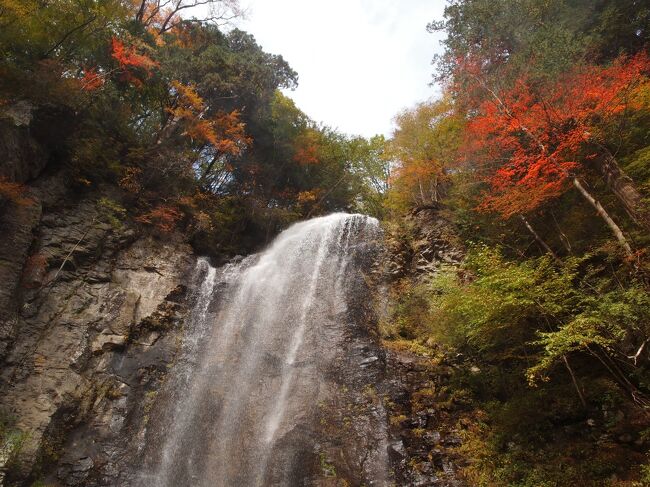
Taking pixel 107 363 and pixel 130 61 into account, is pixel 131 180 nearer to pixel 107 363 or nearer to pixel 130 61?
pixel 130 61

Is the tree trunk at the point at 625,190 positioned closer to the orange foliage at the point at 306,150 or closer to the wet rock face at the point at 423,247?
the wet rock face at the point at 423,247

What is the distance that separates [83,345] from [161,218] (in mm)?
6308

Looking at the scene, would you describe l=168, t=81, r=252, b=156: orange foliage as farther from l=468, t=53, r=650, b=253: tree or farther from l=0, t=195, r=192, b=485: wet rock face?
l=468, t=53, r=650, b=253: tree

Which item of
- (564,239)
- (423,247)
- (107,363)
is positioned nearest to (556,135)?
(564,239)

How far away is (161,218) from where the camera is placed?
1647 cm

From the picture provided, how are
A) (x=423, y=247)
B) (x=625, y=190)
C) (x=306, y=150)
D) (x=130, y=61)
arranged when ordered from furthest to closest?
(x=306, y=150)
(x=130, y=61)
(x=423, y=247)
(x=625, y=190)

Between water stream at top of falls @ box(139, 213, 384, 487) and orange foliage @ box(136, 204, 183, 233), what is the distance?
79.9 inches

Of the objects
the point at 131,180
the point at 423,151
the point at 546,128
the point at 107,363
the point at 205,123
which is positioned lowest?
the point at 107,363

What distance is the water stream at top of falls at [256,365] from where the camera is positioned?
10109 mm

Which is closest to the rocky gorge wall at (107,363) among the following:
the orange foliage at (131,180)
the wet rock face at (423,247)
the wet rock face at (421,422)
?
the wet rock face at (421,422)

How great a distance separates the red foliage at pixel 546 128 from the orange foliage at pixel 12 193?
14.6 metres

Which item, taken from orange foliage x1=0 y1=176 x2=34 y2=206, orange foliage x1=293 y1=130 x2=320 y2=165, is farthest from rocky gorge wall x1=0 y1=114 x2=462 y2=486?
orange foliage x1=293 y1=130 x2=320 y2=165

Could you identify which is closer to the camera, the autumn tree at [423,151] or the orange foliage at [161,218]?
the orange foliage at [161,218]

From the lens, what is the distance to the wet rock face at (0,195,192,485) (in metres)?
9.84
